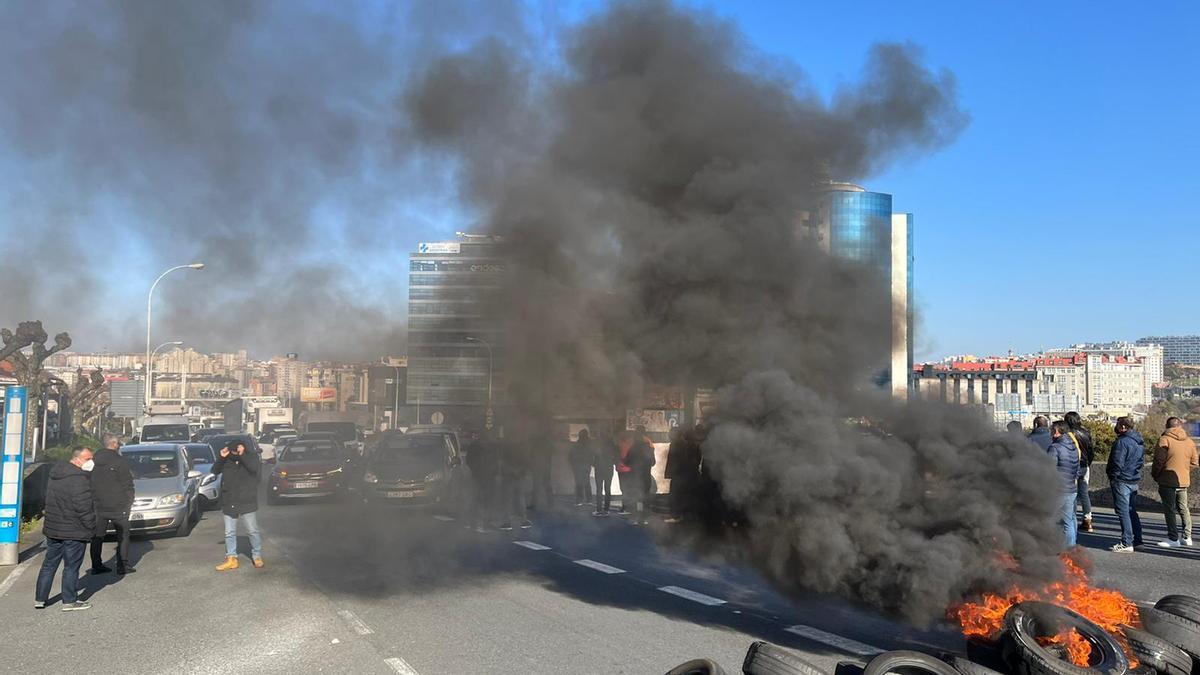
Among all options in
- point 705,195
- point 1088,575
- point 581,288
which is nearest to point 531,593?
point 581,288

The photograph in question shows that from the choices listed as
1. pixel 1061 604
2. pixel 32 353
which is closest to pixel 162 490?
pixel 1061 604

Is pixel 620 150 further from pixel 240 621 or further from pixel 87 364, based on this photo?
pixel 87 364

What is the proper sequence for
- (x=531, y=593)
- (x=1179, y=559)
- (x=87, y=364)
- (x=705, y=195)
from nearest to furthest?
(x=705, y=195) < (x=531, y=593) < (x=1179, y=559) < (x=87, y=364)

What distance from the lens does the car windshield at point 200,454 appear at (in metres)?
18.3

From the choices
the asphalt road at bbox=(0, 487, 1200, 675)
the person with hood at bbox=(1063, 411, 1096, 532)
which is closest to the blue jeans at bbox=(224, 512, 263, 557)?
the asphalt road at bbox=(0, 487, 1200, 675)

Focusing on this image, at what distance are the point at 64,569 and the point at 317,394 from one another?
13.1m

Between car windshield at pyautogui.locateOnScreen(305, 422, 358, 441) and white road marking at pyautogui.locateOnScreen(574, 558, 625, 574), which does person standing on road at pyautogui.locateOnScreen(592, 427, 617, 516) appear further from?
car windshield at pyautogui.locateOnScreen(305, 422, 358, 441)

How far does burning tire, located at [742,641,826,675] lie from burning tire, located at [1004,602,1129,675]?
1.22m

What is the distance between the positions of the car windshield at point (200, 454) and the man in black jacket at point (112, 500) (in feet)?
24.8

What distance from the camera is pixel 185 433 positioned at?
1215 inches

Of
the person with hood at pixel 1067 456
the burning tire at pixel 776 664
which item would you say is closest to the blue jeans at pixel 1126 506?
the person with hood at pixel 1067 456

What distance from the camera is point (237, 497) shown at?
10859 mm

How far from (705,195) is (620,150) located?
1.07 metres

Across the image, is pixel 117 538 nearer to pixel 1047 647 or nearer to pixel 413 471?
pixel 413 471
